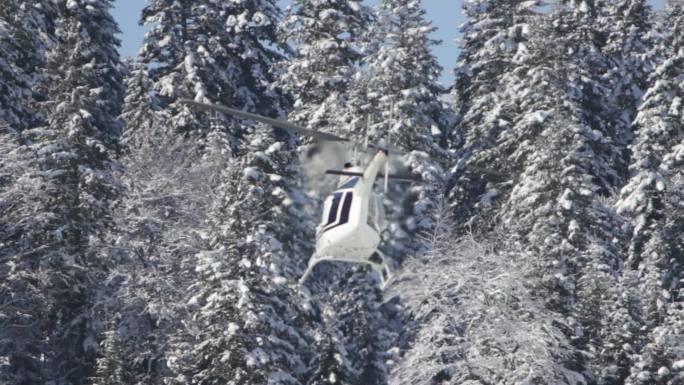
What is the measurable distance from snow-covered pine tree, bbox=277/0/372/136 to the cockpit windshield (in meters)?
22.0

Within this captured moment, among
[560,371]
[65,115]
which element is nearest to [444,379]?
[560,371]

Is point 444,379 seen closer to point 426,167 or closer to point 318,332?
point 318,332

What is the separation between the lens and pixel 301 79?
49.9m

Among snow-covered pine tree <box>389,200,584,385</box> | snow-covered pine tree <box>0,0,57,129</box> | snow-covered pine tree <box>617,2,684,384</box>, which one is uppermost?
snow-covered pine tree <box>0,0,57,129</box>

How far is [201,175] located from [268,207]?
30.7 feet

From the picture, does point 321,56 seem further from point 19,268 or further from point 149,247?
point 19,268

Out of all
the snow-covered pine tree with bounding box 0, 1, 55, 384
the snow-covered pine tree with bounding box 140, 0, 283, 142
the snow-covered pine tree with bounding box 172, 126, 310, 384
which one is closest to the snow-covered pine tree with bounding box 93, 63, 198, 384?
the snow-covered pine tree with bounding box 172, 126, 310, 384

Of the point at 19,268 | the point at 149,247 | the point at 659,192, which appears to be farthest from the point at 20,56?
the point at 659,192

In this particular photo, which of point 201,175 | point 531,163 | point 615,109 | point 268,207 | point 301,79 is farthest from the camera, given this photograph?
point 615,109

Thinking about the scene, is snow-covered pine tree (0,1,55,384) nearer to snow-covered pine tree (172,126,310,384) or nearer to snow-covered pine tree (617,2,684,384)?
snow-covered pine tree (172,126,310,384)

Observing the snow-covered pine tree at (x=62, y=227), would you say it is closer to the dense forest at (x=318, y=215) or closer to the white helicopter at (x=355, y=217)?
the dense forest at (x=318, y=215)

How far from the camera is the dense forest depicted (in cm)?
3641

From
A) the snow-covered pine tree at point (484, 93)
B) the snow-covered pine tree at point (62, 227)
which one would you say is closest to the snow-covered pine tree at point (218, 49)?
the snow-covered pine tree at point (484, 93)

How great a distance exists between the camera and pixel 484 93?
51.6 metres
